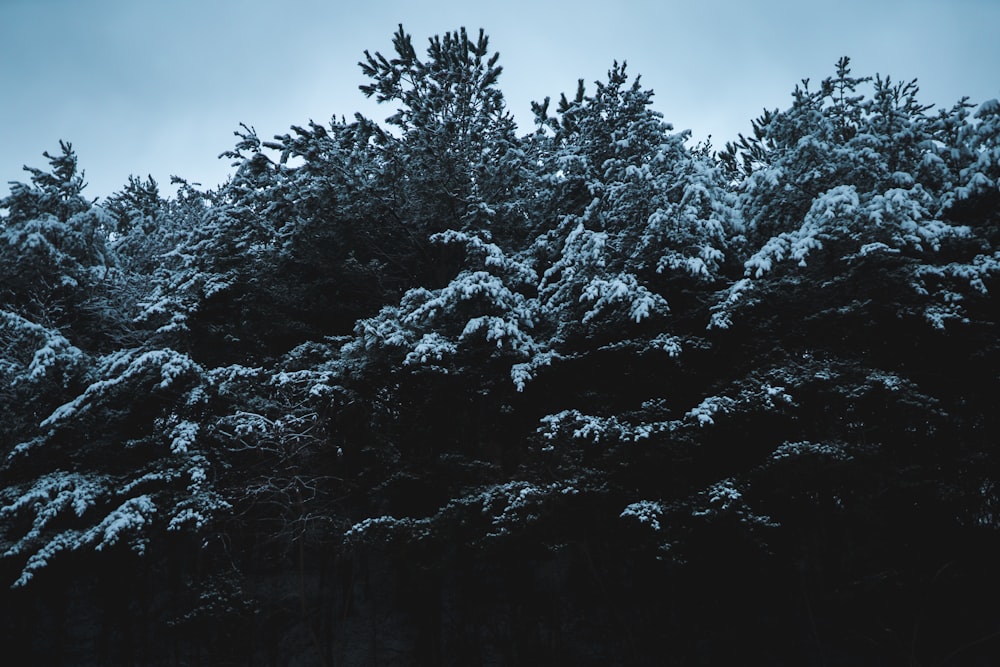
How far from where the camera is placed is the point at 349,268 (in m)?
11.9

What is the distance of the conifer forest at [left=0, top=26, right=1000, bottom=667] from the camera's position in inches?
338

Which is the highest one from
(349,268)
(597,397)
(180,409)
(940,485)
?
(349,268)

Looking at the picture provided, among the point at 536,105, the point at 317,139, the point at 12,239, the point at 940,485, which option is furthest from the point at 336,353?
the point at 940,485

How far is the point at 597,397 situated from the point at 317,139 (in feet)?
23.5

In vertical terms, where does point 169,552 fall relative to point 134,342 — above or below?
below

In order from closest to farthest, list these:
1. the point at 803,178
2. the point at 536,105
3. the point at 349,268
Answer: the point at 803,178 → the point at 349,268 → the point at 536,105

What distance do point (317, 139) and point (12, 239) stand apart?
5.56 m

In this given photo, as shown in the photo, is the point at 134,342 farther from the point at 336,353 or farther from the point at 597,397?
the point at 597,397

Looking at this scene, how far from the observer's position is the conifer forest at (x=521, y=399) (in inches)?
338

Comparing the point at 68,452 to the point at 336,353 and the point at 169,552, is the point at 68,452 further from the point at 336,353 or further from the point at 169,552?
the point at 336,353

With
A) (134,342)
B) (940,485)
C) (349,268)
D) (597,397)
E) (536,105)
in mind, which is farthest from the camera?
(536,105)

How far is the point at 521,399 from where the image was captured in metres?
10.8

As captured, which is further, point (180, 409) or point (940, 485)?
point (180, 409)

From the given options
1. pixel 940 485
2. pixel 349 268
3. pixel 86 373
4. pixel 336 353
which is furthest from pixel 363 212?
pixel 940 485
